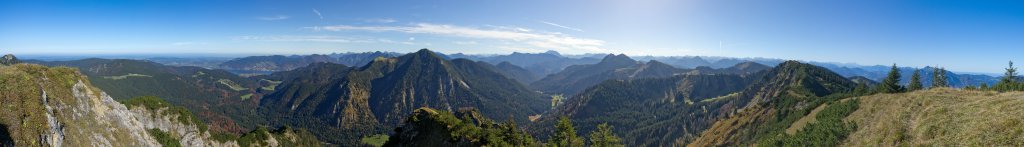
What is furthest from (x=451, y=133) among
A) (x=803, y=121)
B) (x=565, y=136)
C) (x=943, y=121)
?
(x=803, y=121)

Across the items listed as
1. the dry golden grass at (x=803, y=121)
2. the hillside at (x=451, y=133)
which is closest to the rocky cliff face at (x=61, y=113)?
the hillside at (x=451, y=133)

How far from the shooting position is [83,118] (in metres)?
58.7

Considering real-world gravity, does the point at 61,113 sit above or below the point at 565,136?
above

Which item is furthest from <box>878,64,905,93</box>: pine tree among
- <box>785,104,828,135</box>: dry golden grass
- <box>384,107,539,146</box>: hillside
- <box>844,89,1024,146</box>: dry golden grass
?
<box>384,107,539,146</box>: hillside

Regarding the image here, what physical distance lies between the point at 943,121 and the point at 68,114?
105805 mm

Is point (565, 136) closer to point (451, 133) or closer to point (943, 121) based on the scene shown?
point (451, 133)

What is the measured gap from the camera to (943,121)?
5056 cm

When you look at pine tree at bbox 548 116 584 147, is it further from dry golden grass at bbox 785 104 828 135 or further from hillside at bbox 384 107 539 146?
dry golden grass at bbox 785 104 828 135

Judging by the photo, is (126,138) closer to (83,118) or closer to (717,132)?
(83,118)

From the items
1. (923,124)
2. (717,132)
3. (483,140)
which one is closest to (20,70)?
(483,140)

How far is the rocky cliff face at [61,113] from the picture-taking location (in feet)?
Answer: 152

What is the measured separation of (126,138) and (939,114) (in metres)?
111

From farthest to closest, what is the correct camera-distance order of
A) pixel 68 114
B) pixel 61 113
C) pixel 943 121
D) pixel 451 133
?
pixel 451 133
pixel 68 114
pixel 61 113
pixel 943 121

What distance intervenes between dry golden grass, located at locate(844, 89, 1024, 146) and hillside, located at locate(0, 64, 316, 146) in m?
91.5
